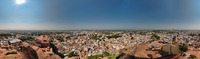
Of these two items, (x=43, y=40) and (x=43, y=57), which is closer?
(x=43, y=57)

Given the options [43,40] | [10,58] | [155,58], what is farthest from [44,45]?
[155,58]

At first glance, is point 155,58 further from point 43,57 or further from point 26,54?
point 26,54

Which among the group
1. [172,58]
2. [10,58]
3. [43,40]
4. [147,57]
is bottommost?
[10,58]

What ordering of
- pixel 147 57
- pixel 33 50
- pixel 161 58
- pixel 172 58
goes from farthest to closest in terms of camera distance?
pixel 33 50, pixel 147 57, pixel 161 58, pixel 172 58

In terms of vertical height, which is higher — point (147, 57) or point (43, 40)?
point (147, 57)

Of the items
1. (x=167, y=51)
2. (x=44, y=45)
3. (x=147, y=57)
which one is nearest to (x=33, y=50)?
(x=147, y=57)

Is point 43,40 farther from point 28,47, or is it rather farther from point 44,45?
point 28,47

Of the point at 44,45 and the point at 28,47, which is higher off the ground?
the point at 28,47

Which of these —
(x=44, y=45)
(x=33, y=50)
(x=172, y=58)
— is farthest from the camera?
Answer: (x=44, y=45)

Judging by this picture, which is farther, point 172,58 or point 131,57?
point 131,57
